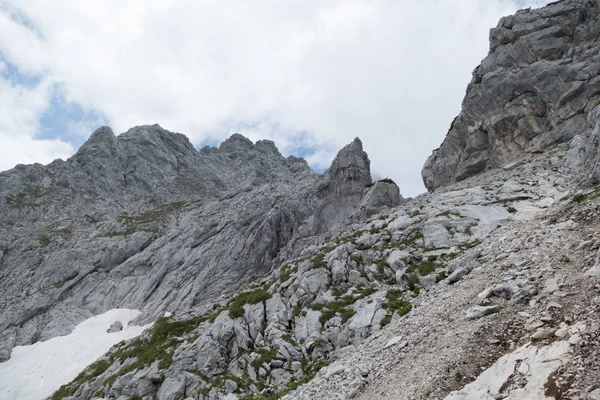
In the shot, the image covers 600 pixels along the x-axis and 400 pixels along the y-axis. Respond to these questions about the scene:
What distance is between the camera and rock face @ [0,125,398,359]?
7888cm

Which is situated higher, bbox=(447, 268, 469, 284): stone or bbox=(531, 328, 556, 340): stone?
bbox=(447, 268, 469, 284): stone

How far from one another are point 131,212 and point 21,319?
6394 centimetres

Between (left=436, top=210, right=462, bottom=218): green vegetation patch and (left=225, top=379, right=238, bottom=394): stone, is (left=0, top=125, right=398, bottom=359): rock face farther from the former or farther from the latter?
(left=225, top=379, right=238, bottom=394): stone

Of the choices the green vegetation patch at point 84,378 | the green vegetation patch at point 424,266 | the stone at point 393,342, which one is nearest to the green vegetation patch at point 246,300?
the green vegetation patch at point 424,266

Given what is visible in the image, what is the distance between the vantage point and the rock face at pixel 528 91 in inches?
1820

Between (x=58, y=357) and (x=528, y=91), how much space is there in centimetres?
8678

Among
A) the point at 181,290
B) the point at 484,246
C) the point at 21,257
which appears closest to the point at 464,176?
the point at 484,246

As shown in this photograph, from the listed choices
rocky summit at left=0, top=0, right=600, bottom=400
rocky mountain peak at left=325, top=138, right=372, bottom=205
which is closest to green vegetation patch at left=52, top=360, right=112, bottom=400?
rocky summit at left=0, top=0, right=600, bottom=400

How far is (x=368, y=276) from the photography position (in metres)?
29.0

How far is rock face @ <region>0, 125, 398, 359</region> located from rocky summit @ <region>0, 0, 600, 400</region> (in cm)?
56

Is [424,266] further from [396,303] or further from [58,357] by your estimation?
[58,357]

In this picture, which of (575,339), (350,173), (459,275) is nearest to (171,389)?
(459,275)

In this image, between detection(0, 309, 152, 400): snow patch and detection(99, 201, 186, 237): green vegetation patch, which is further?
detection(99, 201, 186, 237): green vegetation patch

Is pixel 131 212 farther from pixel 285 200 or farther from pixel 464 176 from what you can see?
pixel 464 176
